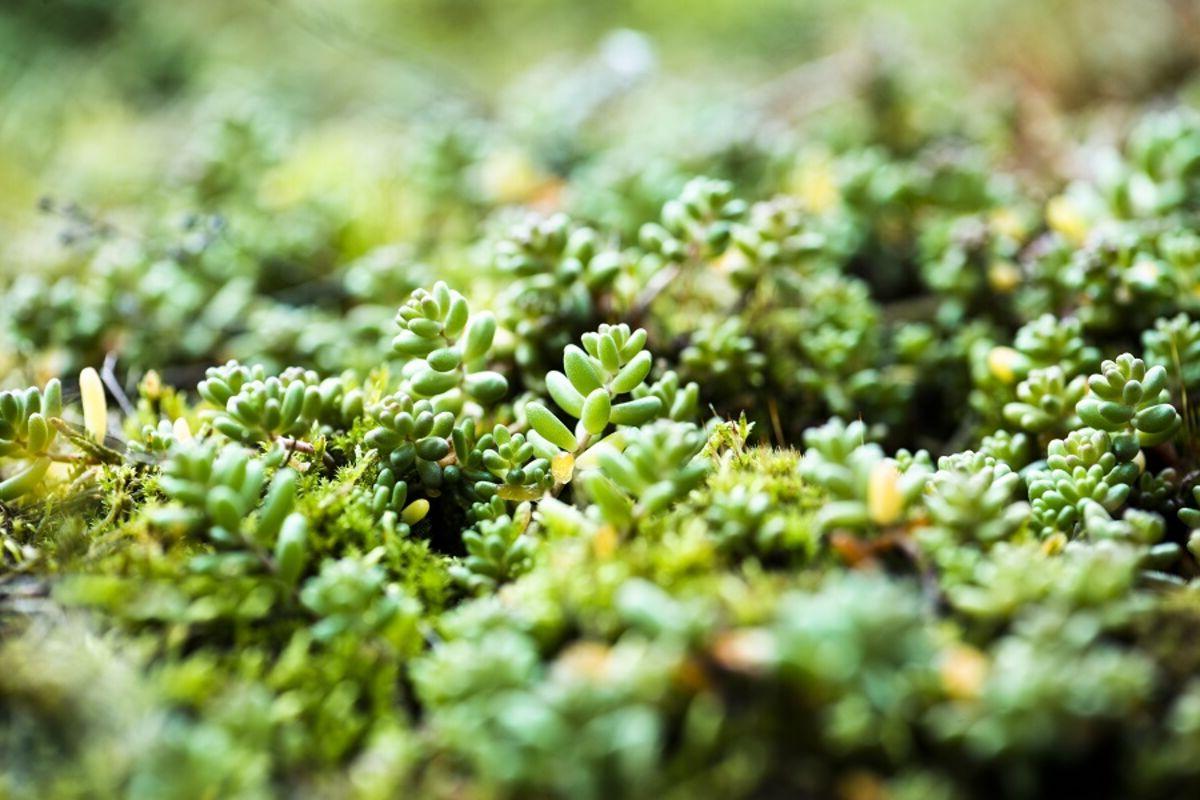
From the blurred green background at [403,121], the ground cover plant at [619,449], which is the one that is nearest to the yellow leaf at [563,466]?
the ground cover plant at [619,449]

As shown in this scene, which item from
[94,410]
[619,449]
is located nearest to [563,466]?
[619,449]

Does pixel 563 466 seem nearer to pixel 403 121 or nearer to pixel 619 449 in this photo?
pixel 619 449

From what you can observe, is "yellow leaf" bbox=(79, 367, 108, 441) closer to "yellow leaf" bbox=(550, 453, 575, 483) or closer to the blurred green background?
the blurred green background

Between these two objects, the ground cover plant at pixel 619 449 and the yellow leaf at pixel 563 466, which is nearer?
the ground cover plant at pixel 619 449

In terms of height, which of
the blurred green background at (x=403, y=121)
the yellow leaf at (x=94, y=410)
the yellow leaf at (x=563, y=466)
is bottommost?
the yellow leaf at (x=563, y=466)

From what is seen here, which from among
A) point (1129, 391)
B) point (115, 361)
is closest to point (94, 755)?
point (115, 361)

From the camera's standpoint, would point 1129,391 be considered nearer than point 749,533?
No

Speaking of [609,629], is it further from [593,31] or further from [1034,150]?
[593,31]

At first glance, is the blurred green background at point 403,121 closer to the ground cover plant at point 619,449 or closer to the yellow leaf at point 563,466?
the ground cover plant at point 619,449
